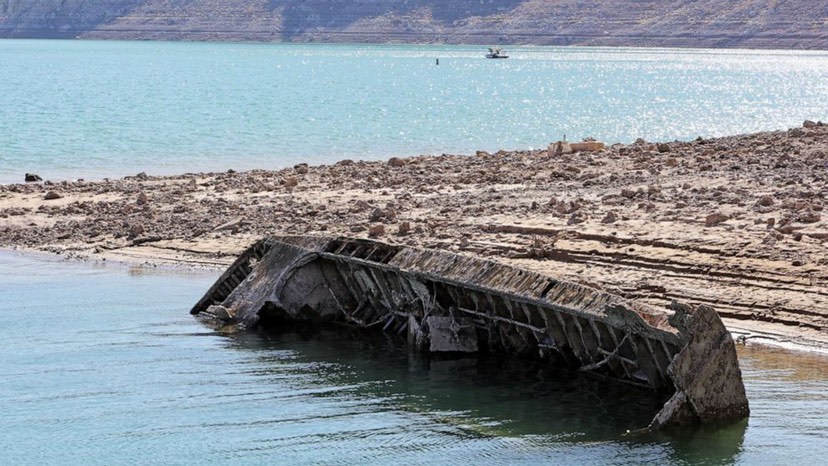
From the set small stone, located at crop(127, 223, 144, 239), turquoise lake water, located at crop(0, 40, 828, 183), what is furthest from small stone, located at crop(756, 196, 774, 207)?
turquoise lake water, located at crop(0, 40, 828, 183)

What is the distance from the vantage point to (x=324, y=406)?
14.7m

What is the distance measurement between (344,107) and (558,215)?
4925 centimetres

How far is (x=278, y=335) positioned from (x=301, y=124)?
3896 centimetres

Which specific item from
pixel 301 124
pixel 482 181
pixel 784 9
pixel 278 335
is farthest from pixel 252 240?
pixel 784 9

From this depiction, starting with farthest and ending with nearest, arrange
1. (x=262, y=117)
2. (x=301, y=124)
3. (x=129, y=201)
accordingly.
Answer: (x=262, y=117) < (x=301, y=124) < (x=129, y=201)

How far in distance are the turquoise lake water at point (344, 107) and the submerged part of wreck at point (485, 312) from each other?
18.2 meters

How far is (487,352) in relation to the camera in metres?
16.7

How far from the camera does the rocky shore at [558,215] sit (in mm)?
17203

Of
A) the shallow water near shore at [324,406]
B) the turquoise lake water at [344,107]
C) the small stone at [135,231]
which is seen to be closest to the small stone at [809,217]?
the shallow water near shore at [324,406]

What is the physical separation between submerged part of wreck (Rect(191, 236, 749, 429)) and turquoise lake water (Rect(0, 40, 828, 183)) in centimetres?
1820

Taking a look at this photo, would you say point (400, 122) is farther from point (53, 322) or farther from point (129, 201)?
point (53, 322)

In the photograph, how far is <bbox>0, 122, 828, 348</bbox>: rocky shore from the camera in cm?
1720

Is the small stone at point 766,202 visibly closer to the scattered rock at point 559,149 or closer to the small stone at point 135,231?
the small stone at point 135,231

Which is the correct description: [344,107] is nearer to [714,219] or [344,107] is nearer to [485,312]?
[714,219]
